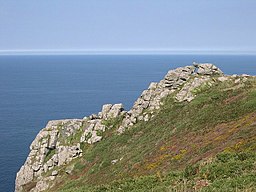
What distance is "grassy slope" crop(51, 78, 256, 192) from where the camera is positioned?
1964cm

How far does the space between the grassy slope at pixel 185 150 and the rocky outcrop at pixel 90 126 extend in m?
1.77

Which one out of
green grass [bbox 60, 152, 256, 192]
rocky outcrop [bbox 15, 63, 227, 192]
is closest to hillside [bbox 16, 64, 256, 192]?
green grass [bbox 60, 152, 256, 192]

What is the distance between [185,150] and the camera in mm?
35375

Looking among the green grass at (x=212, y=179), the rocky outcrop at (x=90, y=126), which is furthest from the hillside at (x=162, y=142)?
the rocky outcrop at (x=90, y=126)

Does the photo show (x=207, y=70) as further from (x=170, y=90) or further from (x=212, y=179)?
(x=212, y=179)

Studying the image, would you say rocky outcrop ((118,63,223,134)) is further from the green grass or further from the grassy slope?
the green grass

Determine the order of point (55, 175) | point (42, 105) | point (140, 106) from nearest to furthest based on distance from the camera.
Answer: point (55, 175)
point (140, 106)
point (42, 105)

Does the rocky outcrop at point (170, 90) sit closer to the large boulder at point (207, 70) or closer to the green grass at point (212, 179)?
the large boulder at point (207, 70)

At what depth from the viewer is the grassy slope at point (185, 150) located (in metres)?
19.6

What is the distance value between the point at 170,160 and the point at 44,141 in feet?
117

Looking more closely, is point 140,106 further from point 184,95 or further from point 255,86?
point 255,86

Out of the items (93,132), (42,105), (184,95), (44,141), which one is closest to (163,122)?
(184,95)

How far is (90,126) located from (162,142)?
2029cm

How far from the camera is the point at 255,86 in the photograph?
164ft
